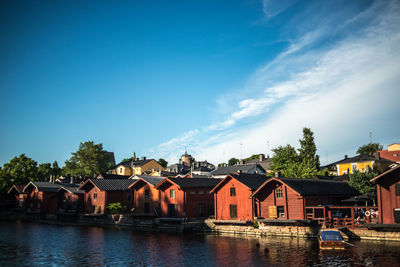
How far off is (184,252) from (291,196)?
16.8 m

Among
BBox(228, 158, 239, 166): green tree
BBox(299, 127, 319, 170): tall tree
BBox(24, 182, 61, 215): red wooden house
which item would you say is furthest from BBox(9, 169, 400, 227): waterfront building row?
BBox(228, 158, 239, 166): green tree

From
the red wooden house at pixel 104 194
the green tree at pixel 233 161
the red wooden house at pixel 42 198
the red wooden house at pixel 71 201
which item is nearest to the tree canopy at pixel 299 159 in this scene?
the red wooden house at pixel 104 194

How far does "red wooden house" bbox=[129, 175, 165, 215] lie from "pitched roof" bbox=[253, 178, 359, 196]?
A: 21855 mm

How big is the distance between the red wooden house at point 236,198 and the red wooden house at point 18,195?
5738cm

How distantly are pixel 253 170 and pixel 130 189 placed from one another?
31032 mm

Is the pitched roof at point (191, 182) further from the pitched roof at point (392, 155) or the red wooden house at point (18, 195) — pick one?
the pitched roof at point (392, 155)

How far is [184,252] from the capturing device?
3256 centimetres

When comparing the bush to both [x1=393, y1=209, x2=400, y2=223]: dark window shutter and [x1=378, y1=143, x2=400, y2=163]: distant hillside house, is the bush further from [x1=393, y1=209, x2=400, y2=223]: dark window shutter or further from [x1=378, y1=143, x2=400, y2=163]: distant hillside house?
[x1=378, y1=143, x2=400, y2=163]: distant hillside house

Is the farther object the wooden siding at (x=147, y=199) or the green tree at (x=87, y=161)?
the green tree at (x=87, y=161)

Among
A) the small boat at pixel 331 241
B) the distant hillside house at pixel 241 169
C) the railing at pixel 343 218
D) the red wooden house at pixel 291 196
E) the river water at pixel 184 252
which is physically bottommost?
the river water at pixel 184 252

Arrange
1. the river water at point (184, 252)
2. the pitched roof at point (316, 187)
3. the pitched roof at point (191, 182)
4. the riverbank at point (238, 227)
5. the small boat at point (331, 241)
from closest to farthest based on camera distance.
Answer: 1. the river water at point (184, 252)
2. the small boat at point (331, 241)
3. the riverbank at point (238, 227)
4. the pitched roof at point (316, 187)
5. the pitched roof at point (191, 182)

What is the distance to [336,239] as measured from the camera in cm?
3130

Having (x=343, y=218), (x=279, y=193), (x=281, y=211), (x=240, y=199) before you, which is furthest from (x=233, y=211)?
(x=343, y=218)

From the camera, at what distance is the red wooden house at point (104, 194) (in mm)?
64562
